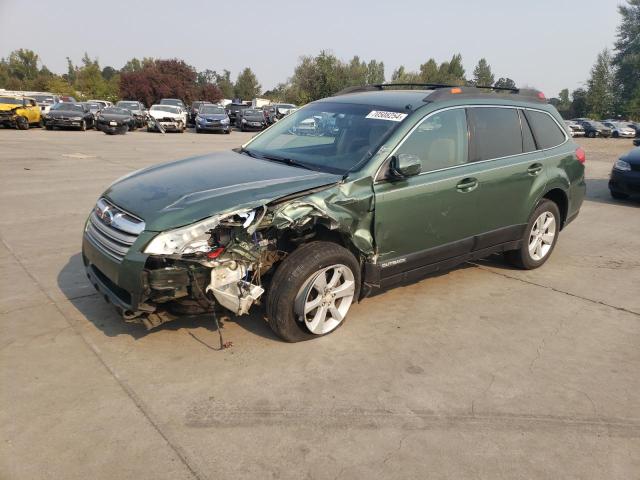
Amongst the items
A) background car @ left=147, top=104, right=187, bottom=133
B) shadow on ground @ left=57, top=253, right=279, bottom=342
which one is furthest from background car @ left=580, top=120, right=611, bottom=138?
shadow on ground @ left=57, top=253, right=279, bottom=342

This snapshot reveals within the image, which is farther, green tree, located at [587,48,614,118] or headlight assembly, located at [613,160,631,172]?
green tree, located at [587,48,614,118]

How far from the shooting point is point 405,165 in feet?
12.5

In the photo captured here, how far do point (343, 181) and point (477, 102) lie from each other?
1819mm

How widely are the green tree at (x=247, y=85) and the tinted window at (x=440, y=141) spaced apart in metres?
97.2

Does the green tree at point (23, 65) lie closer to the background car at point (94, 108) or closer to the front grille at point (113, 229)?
the background car at point (94, 108)

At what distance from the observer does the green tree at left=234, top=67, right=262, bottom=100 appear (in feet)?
319

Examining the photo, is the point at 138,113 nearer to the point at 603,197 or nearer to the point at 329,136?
the point at 603,197

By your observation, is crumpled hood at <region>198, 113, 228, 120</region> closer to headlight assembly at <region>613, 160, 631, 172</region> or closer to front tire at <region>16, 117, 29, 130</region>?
front tire at <region>16, 117, 29, 130</region>

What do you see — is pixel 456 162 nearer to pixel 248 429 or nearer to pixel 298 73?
pixel 248 429

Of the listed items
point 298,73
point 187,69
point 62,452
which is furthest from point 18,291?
point 187,69

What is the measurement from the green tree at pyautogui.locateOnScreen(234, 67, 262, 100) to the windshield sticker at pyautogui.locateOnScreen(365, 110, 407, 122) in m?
97.1

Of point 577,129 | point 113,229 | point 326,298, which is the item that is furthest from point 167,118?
point 577,129

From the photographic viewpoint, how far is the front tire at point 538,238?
5383 mm

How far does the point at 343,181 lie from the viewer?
3.75 m
